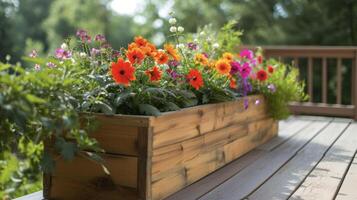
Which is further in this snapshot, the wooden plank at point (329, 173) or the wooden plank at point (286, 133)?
the wooden plank at point (286, 133)

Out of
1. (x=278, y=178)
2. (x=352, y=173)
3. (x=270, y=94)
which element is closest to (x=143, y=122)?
(x=278, y=178)

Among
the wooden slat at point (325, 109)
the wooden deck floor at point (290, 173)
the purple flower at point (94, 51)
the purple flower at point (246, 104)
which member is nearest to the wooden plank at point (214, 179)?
the wooden deck floor at point (290, 173)

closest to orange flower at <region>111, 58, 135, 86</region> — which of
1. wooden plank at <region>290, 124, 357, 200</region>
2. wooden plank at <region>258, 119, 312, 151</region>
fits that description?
wooden plank at <region>290, 124, 357, 200</region>

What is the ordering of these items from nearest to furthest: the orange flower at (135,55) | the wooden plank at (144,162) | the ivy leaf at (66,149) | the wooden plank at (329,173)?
the ivy leaf at (66,149)
the wooden plank at (144,162)
the orange flower at (135,55)
the wooden plank at (329,173)

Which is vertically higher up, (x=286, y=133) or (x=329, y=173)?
(x=286, y=133)

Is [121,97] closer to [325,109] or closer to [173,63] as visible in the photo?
[173,63]

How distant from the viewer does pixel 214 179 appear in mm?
2398

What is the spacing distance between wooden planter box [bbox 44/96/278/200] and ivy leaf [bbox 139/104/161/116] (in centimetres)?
3

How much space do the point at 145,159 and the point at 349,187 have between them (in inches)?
44.9

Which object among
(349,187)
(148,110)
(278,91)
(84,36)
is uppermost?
(84,36)

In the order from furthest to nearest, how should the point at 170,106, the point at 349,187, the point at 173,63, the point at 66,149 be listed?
the point at 173,63 → the point at 349,187 → the point at 170,106 → the point at 66,149

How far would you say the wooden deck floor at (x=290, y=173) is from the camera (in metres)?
2.14

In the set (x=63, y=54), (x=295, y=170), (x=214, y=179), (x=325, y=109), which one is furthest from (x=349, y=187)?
(x=325, y=109)

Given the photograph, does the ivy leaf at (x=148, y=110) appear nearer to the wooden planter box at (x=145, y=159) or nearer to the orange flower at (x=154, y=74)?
the wooden planter box at (x=145, y=159)
